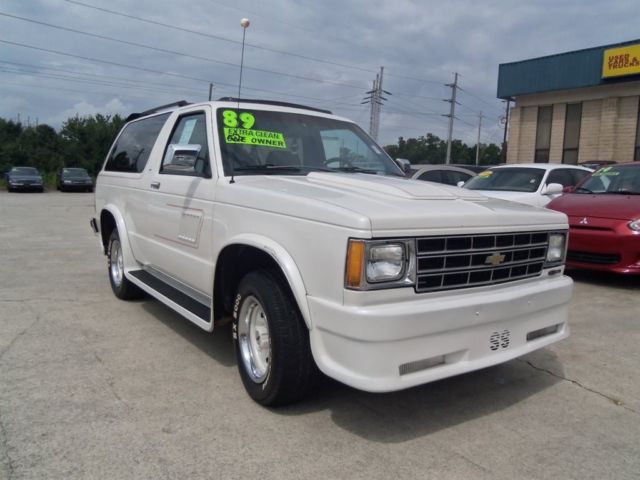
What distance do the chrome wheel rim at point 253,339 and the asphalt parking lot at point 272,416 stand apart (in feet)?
0.65

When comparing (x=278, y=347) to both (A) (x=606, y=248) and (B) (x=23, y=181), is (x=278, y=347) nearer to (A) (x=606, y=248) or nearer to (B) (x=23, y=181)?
(A) (x=606, y=248)

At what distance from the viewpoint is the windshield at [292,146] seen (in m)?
4.02

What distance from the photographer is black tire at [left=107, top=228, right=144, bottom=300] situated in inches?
228

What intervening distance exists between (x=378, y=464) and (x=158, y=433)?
121 cm

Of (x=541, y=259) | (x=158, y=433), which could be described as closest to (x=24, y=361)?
(x=158, y=433)

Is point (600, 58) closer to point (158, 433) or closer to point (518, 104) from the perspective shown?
point (518, 104)

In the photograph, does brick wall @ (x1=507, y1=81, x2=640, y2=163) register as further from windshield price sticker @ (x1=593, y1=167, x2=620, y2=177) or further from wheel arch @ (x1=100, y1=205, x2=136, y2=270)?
wheel arch @ (x1=100, y1=205, x2=136, y2=270)

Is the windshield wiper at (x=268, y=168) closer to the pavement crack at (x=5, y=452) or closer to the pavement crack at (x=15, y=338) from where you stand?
the pavement crack at (x=5, y=452)

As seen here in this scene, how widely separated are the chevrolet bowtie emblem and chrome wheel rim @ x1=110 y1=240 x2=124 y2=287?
4.02 m

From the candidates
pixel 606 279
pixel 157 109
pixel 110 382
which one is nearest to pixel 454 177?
pixel 606 279

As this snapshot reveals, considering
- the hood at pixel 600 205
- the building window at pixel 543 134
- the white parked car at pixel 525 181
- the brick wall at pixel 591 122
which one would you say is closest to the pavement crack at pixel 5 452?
the hood at pixel 600 205

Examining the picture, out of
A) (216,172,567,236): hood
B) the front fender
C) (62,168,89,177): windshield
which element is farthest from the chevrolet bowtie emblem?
(62,168,89,177): windshield

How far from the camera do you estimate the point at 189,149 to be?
3992 millimetres

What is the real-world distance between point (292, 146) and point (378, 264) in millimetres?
1872
